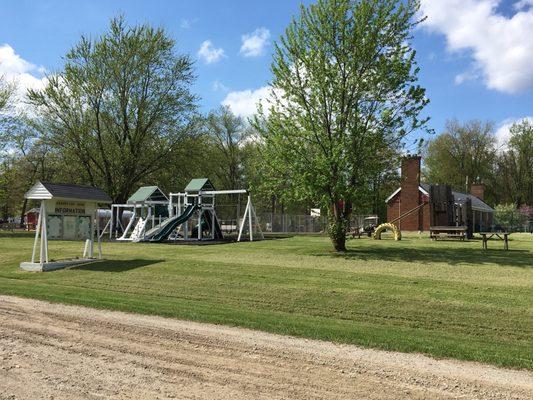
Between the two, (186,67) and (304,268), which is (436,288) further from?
(186,67)

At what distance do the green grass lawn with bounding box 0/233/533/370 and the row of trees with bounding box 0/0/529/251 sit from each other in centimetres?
361

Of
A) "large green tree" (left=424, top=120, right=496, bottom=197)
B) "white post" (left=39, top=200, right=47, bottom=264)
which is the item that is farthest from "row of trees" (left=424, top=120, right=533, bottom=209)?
"white post" (left=39, top=200, right=47, bottom=264)

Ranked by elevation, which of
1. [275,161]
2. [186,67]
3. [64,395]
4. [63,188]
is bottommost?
[64,395]

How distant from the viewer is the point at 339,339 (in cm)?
765

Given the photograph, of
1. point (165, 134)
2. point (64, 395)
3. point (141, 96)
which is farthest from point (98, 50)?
point (64, 395)

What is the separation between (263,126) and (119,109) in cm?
2326

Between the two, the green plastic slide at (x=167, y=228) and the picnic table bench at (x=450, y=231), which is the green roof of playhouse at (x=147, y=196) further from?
the picnic table bench at (x=450, y=231)

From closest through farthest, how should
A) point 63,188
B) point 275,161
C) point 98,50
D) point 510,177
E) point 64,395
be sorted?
point 64,395 → point 63,188 → point 275,161 → point 98,50 → point 510,177

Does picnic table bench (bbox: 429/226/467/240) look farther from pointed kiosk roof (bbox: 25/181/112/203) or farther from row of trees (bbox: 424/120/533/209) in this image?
row of trees (bbox: 424/120/533/209)

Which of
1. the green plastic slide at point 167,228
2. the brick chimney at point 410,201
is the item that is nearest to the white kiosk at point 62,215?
the green plastic slide at point 167,228

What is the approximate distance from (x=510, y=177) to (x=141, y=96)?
54914mm

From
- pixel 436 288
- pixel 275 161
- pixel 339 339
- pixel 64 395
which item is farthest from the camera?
pixel 275 161

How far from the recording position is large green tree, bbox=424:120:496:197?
6931 centimetres

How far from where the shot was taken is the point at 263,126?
22016mm
